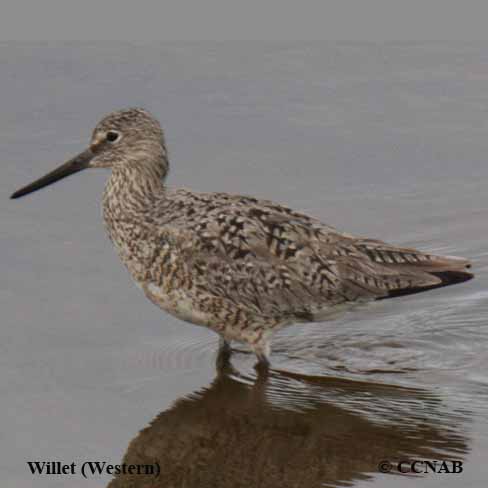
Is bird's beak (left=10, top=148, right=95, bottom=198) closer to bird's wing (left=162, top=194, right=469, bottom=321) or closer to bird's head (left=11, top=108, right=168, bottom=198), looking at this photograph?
bird's head (left=11, top=108, right=168, bottom=198)

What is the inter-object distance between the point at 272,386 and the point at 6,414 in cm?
168

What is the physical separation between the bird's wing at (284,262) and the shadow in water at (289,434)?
53cm

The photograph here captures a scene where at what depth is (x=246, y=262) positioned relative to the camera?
857 cm

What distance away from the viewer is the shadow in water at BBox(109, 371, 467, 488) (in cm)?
712

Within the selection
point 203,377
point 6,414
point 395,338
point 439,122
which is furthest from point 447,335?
point 439,122

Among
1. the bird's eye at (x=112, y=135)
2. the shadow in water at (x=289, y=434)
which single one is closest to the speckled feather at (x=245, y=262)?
the bird's eye at (x=112, y=135)

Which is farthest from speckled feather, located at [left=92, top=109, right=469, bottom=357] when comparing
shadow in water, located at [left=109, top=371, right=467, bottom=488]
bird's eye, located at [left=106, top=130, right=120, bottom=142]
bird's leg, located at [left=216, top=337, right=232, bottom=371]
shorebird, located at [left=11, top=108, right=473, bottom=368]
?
shadow in water, located at [left=109, top=371, right=467, bottom=488]

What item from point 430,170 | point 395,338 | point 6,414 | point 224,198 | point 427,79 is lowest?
point 6,414

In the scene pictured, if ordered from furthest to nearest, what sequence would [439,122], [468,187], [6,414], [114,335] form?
[439,122]
[468,187]
[114,335]
[6,414]

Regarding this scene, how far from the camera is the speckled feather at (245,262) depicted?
8.50 m

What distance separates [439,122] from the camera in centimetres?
1337

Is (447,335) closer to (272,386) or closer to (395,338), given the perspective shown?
(395,338)

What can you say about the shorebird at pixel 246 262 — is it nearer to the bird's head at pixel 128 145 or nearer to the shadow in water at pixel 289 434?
the bird's head at pixel 128 145

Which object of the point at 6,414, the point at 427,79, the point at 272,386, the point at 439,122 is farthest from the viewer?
the point at 427,79
